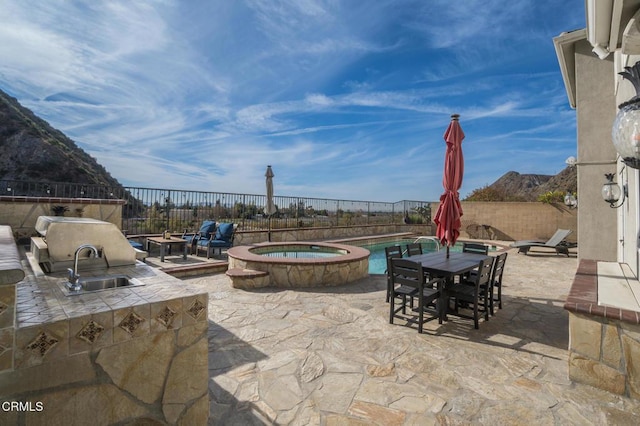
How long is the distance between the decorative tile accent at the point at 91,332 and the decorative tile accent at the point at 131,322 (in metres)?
0.09

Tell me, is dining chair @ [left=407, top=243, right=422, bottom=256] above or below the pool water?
above

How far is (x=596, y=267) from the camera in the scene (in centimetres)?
423

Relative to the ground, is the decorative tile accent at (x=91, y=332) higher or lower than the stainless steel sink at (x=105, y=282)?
lower

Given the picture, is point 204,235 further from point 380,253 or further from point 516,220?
point 516,220

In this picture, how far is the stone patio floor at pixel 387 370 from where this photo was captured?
2.00 meters

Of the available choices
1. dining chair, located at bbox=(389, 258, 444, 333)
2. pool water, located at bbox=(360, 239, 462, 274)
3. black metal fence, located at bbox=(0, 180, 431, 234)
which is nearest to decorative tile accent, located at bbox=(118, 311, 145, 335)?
dining chair, located at bbox=(389, 258, 444, 333)

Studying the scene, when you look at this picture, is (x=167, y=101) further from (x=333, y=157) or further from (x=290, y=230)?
(x=333, y=157)

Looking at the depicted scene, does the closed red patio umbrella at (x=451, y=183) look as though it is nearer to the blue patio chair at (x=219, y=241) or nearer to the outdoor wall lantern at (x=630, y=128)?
the outdoor wall lantern at (x=630, y=128)

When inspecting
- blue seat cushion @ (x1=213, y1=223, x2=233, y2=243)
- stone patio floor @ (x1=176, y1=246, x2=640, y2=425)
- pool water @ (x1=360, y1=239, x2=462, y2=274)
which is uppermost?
blue seat cushion @ (x1=213, y1=223, x2=233, y2=243)

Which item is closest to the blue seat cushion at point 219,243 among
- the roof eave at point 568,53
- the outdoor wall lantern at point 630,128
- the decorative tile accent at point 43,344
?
the decorative tile accent at point 43,344

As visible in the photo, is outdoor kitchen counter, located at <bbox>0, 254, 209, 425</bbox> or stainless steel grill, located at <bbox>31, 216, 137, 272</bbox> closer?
outdoor kitchen counter, located at <bbox>0, 254, 209, 425</bbox>

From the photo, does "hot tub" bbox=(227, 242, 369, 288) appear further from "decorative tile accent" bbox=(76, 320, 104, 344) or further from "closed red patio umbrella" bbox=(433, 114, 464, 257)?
"decorative tile accent" bbox=(76, 320, 104, 344)

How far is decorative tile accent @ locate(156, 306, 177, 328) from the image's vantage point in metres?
1.54

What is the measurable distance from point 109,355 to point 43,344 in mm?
262
